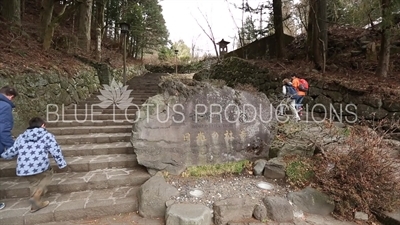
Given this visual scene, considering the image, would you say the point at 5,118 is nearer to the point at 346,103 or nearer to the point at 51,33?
the point at 51,33

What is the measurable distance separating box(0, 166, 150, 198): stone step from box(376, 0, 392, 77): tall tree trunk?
7.50m

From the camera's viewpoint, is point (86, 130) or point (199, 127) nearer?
point (199, 127)

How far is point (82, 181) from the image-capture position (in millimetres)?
3463

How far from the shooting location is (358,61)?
25.7 ft

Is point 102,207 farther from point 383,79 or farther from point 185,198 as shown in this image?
point 383,79

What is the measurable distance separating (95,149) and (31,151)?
1537 mm

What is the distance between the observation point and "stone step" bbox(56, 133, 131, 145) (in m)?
4.69

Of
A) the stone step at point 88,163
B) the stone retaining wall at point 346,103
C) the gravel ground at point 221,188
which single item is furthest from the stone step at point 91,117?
the stone retaining wall at point 346,103

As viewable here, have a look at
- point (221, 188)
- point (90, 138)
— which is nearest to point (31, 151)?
point (90, 138)

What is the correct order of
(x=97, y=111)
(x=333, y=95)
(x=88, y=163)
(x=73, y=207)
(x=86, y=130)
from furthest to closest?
1. (x=333, y=95)
2. (x=97, y=111)
3. (x=86, y=130)
4. (x=88, y=163)
5. (x=73, y=207)

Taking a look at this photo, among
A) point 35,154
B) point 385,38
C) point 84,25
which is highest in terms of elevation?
point 84,25

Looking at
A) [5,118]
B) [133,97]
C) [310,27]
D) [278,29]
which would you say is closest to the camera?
[5,118]

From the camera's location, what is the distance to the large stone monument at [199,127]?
3738 mm

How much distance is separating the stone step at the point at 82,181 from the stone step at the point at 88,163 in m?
0.10
